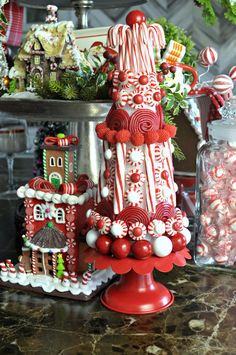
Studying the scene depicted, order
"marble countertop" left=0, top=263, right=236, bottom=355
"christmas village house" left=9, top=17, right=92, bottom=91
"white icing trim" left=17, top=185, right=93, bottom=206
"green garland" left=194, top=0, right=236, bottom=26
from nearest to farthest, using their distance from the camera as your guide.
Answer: "marble countertop" left=0, top=263, right=236, bottom=355, "white icing trim" left=17, top=185, right=93, bottom=206, "christmas village house" left=9, top=17, right=92, bottom=91, "green garland" left=194, top=0, right=236, bottom=26

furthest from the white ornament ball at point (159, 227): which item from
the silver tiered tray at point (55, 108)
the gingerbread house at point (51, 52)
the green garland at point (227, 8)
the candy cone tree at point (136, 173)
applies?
the green garland at point (227, 8)

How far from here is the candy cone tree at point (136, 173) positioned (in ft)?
2.35

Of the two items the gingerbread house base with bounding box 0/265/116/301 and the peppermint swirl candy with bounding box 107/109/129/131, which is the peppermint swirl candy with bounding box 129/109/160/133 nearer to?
the peppermint swirl candy with bounding box 107/109/129/131

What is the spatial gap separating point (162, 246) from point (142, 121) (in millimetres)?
167

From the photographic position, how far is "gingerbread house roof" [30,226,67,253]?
2.68ft

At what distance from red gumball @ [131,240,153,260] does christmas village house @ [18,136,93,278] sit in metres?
0.13

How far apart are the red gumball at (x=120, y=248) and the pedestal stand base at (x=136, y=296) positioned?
7 cm

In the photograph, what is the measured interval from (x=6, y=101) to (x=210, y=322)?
47cm

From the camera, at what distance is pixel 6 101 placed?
88 cm

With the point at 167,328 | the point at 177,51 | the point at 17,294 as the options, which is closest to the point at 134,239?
the point at 167,328

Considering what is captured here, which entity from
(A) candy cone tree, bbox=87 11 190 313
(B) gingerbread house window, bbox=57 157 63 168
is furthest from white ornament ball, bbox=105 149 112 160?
(B) gingerbread house window, bbox=57 157 63 168

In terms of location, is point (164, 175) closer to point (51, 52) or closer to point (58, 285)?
point (58, 285)

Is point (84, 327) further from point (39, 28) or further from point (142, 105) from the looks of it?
point (39, 28)

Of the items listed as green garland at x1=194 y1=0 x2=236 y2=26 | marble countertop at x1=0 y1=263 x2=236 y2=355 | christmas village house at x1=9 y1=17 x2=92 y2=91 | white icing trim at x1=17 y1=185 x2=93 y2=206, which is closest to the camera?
marble countertop at x1=0 y1=263 x2=236 y2=355
